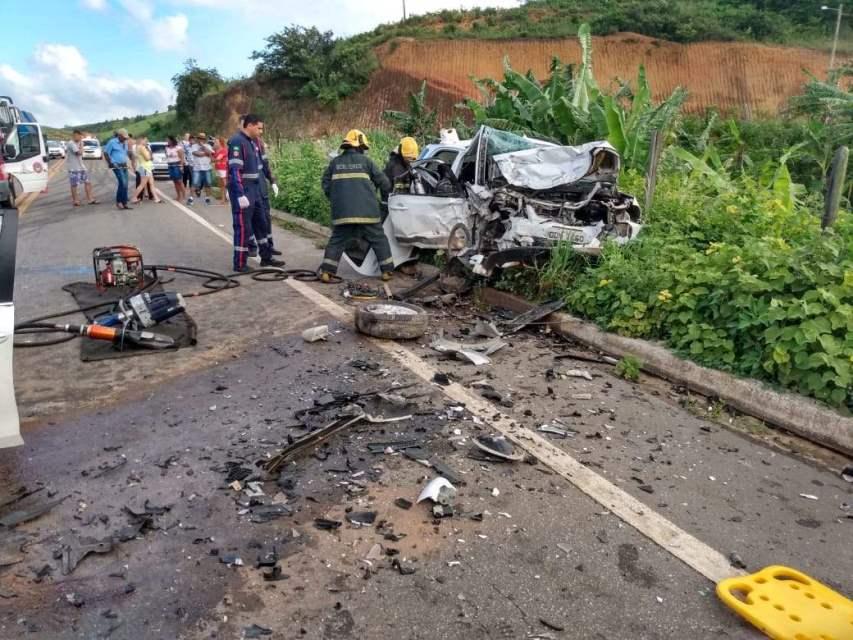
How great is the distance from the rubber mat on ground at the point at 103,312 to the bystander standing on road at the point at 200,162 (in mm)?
11453

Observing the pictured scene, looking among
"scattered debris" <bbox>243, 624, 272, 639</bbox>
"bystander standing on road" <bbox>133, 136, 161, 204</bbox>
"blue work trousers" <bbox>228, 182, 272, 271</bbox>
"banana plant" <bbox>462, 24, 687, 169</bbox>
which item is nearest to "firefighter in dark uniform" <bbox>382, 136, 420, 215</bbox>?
"blue work trousers" <bbox>228, 182, 272, 271</bbox>

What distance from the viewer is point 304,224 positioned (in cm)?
1403

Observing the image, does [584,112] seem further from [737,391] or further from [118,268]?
[118,268]

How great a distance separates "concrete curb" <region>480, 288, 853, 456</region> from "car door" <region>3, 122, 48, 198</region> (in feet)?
52.9

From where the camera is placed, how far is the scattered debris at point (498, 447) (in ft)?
12.9

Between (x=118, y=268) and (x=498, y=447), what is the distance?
582 centimetres

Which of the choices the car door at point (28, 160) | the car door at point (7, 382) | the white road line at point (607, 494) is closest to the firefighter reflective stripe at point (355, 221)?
the white road line at point (607, 494)

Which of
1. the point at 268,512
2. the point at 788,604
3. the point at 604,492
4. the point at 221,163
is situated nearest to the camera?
the point at 788,604

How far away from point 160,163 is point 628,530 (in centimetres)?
2843

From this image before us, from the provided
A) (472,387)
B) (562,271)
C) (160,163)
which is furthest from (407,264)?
(160,163)

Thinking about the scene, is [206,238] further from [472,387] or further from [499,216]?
[472,387]

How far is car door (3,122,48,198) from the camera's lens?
1675 cm

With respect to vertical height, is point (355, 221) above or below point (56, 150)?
below

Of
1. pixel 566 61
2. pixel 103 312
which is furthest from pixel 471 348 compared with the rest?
pixel 566 61
